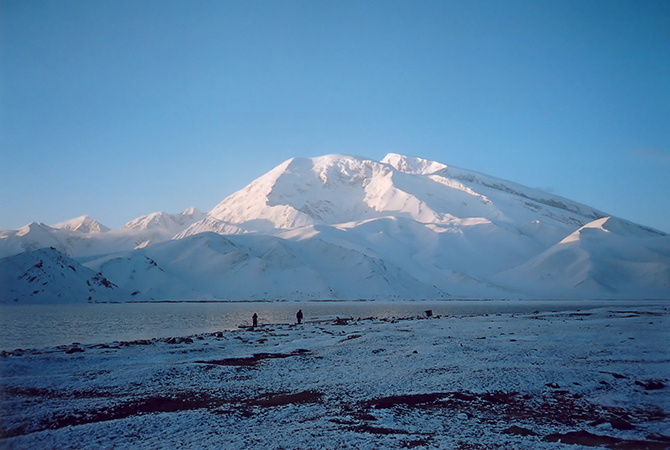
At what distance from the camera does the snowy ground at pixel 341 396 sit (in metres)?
11.1

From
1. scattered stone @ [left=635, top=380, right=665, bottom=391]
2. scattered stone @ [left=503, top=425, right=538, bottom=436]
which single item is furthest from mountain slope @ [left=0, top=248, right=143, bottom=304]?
scattered stone @ [left=635, top=380, right=665, bottom=391]

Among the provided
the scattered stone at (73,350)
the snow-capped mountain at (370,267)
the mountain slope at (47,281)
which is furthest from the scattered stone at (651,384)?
the snow-capped mountain at (370,267)

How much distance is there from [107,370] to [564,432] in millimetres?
15959

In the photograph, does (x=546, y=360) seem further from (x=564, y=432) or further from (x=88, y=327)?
(x=88, y=327)

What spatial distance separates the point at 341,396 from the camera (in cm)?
1477

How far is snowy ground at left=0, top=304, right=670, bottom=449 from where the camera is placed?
1107cm

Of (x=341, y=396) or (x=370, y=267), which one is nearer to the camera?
(x=341, y=396)

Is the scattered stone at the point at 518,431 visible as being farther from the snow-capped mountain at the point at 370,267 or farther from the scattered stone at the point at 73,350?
the snow-capped mountain at the point at 370,267

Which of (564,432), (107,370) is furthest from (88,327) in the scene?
(564,432)

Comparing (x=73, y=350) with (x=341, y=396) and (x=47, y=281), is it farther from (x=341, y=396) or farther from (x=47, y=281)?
(x=47, y=281)

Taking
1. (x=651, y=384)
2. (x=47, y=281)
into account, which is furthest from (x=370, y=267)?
(x=651, y=384)

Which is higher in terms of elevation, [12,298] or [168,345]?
[168,345]

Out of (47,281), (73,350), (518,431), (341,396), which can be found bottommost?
(47,281)

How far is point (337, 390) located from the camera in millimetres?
15531
